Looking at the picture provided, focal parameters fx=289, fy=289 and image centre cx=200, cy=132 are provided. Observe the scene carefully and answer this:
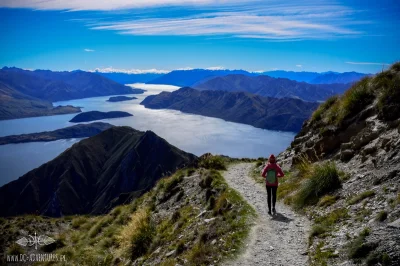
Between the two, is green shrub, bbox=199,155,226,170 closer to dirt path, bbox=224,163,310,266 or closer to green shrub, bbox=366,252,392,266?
dirt path, bbox=224,163,310,266

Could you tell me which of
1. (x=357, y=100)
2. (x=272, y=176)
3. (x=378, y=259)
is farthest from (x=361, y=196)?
(x=357, y=100)

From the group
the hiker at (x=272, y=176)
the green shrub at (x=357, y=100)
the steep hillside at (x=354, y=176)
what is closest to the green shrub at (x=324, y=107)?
the steep hillside at (x=354, y=176)

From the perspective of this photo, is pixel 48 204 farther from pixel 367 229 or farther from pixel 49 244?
pixel 367 229

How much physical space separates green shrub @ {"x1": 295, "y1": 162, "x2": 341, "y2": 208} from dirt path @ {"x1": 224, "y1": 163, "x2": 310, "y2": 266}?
2.84 ft

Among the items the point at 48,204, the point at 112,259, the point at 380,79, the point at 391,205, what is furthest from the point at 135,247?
the point at 48,204

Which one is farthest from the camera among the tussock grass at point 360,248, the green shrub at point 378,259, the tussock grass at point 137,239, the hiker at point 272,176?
the tussock grass at point 137,239

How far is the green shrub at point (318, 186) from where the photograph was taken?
1350 centimetres

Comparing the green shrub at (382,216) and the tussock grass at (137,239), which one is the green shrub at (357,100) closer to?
the green shrub at (382,216)

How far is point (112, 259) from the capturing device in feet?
51.1

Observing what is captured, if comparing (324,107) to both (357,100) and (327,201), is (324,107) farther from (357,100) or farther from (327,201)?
(327,201)

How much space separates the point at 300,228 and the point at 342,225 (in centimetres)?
181

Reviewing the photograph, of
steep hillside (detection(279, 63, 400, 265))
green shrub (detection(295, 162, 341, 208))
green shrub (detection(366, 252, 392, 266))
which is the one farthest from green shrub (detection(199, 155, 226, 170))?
green shrub (detection(366, 252, 392, 266))

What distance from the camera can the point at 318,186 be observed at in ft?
45.3

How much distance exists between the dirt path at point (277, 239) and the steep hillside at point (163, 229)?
0.50 meters
